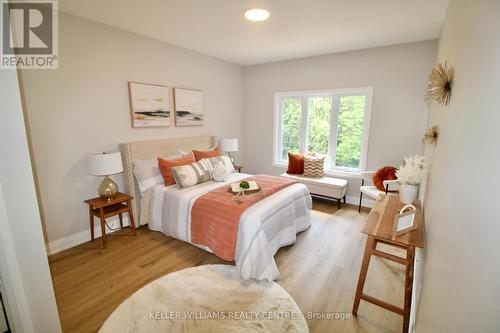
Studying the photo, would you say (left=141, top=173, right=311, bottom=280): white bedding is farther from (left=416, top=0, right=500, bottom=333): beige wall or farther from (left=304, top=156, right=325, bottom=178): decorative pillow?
(left=416, top=0, right=500, bottom=333): beige wall

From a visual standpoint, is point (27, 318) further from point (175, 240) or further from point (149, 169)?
point (149, 169)

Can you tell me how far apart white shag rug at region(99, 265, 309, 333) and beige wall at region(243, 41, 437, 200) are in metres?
2.87

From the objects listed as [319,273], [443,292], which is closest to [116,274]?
[319,273]

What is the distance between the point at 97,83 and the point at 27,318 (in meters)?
2.48

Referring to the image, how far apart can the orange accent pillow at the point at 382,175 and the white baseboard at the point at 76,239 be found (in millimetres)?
3695

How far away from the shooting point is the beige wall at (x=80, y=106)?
247 centimetres

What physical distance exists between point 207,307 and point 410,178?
1.99 m

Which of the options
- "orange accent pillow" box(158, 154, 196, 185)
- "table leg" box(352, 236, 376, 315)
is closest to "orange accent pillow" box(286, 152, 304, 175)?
"orange accent pillow" box(158, 154, 196, 185)

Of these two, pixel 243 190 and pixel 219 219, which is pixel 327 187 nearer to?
pixel 243 190

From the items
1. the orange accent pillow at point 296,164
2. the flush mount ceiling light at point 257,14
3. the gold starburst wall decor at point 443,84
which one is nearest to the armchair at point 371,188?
the orange accent pillow at point 296,164

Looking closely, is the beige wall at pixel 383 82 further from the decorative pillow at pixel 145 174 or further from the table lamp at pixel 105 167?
the table lamp at pixel 105 167

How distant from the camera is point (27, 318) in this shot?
1283 millimetres

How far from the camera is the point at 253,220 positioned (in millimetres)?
2236

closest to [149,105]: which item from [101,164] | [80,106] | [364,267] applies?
[80,106]
